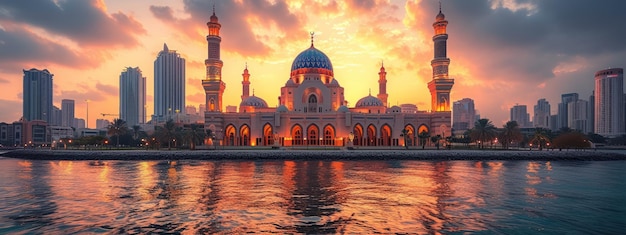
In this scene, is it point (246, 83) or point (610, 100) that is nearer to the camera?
point (246, 83)

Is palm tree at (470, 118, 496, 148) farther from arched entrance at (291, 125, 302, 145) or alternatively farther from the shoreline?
arched entrance at (291, 125, 302, 145)

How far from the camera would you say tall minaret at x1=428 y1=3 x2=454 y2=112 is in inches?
3095

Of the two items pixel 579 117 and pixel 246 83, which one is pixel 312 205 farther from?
pixel 579 117

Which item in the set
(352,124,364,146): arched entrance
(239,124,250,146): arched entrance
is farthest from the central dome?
(239,124,250,146): arched entrance

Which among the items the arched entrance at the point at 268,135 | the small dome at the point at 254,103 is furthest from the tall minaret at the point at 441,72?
the small dome at the point at 254,103

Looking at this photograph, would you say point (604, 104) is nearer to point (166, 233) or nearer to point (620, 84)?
point (620, 84)

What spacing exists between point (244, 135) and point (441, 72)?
162ft

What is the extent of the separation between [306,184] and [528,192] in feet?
55.2

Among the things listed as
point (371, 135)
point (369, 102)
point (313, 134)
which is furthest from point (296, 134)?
point (369, 102)

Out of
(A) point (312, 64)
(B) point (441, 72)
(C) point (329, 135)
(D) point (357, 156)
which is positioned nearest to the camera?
(D) point (357, 156)

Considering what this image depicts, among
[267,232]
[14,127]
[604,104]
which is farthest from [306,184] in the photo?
[604,104]

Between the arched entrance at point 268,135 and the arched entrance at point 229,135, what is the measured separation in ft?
24.0

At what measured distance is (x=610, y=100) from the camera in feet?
539

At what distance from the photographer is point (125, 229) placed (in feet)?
49.5
